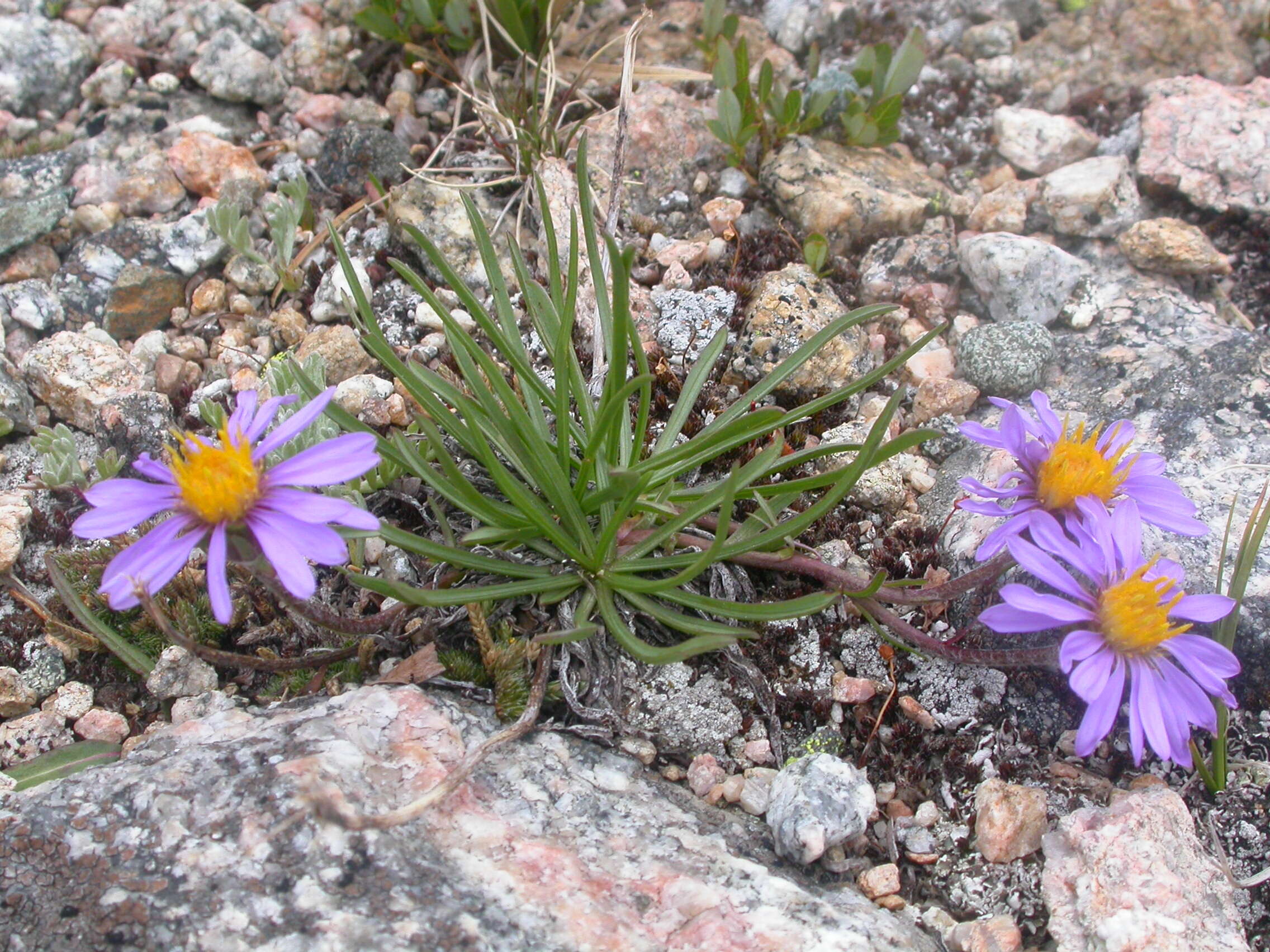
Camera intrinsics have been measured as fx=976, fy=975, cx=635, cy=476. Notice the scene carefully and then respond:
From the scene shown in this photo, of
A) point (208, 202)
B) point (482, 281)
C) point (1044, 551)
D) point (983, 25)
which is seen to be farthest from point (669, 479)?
point (983, 25)

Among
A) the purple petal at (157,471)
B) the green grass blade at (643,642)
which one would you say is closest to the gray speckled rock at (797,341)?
the green grass blade at (643,642)

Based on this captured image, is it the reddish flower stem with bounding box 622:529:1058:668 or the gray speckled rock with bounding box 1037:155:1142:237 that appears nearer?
the reddish flower stem with bounding box 622:529:1058:668

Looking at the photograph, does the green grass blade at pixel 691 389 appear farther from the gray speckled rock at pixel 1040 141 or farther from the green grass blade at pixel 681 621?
the gray speckled rock at pixel 1040 141

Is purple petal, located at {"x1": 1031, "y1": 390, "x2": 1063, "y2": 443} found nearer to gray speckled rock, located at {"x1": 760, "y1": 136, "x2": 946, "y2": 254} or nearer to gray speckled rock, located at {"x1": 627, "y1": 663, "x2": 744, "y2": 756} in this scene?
gray speckled rock, located at {"x1": 627, "y1": 663, "x2": 744, "y2": 756}

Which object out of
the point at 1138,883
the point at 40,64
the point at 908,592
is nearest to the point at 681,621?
the point at 908,592

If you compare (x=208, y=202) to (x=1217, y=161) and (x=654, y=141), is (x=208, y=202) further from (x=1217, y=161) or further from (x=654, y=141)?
(x=1217, y=161)

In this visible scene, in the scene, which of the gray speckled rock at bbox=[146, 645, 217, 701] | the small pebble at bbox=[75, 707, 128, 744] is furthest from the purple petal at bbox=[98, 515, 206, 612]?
the small pebble at bbox=[75, 707, 128, 744]
